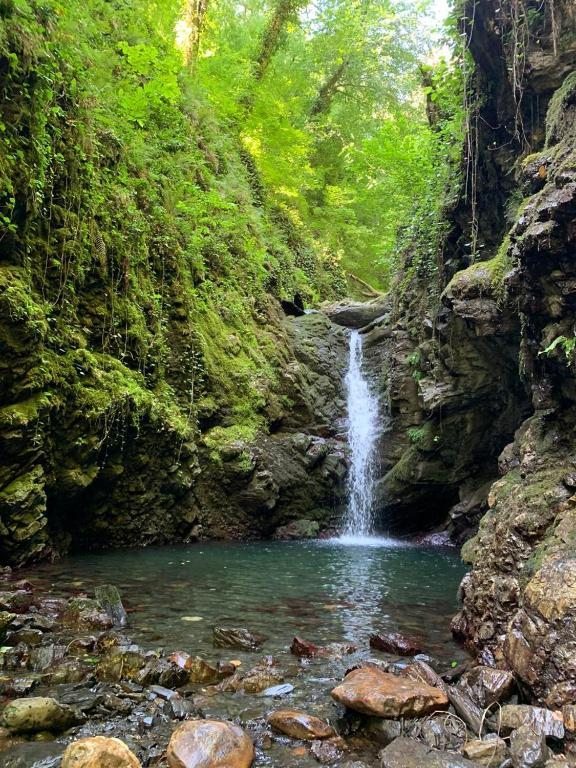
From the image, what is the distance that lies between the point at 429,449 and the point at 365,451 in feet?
7.61

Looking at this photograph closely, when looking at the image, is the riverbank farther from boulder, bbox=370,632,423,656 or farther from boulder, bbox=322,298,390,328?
boulder, bbox=322,298,390,328

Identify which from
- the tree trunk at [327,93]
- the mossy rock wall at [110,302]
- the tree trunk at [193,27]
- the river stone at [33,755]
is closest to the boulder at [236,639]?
the river stone at [33,755]

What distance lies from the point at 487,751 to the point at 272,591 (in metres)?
4.64

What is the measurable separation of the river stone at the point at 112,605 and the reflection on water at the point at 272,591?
12 centimetres

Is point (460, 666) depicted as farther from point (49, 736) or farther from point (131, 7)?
point (131, 7)

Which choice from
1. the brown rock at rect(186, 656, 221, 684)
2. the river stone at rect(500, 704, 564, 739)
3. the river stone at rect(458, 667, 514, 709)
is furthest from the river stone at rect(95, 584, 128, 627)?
the river stone at rect(500, 704, 564, 739)

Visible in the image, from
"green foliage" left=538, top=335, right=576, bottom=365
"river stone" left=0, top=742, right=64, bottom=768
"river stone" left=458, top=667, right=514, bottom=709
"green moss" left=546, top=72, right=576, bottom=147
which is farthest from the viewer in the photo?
"green moss" left=546, top=72, right=576, bottom=147

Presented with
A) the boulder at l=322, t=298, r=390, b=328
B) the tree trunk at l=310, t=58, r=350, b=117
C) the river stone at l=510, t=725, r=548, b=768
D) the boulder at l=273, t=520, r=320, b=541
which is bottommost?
the boulder at l=273, t=520, r=320, b=541

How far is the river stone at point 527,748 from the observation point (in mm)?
3037

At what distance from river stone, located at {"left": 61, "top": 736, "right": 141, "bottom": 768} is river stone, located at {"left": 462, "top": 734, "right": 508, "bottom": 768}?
194 cm

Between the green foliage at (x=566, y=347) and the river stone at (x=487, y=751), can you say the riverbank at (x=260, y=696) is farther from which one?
the green foliage at (x=566, y=347)

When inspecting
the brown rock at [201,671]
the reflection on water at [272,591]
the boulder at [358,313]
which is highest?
the boulder at [358,313]

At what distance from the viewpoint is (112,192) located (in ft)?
34.9

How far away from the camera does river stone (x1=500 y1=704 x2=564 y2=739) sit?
329cm
